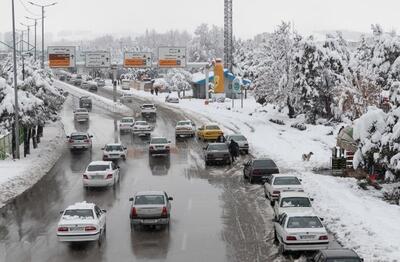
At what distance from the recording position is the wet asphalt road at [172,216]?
22.7m

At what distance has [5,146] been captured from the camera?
48.1 meters

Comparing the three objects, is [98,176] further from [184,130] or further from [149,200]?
[184,130]

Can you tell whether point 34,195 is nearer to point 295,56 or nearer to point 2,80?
point 2,80

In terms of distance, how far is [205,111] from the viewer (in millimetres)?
84062

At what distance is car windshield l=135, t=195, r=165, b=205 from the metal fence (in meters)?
22.5

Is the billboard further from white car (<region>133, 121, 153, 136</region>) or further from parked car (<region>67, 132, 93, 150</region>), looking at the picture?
parked car (<region>67, 132, 93, 150</region>)

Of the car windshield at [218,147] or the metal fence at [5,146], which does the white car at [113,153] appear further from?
the metal fence at [5,146]

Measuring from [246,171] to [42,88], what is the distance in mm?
22184

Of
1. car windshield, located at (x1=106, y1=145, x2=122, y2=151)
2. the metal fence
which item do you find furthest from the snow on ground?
the metal fence

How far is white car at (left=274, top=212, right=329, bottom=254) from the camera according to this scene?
69.1 ft

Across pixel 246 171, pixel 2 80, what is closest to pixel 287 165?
pixel 246 171

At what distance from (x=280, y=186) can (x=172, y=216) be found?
567 centimetres

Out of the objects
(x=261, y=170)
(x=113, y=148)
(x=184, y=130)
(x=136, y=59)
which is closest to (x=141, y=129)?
(x=184, y=130)

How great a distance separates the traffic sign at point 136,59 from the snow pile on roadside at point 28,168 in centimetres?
2412
